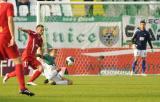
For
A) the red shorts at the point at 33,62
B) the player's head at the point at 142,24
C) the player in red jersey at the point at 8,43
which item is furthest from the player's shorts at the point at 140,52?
the player in red jersey at the point at 8,43

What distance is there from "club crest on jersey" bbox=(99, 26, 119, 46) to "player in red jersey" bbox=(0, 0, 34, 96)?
47.9ft

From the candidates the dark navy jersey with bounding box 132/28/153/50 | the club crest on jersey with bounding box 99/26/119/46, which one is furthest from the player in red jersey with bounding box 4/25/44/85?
the club crest on jersey with bounding box 99/26/119/46

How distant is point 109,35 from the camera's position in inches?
1128

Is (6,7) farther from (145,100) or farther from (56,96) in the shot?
(145,100)

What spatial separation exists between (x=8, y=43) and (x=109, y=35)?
49.7ft

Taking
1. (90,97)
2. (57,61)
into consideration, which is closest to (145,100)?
(90,97)

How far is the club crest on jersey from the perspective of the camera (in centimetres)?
2834

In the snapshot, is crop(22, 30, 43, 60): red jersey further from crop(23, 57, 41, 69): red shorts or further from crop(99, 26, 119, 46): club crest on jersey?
crop(99, 26, 119, 46): club crest on jersey

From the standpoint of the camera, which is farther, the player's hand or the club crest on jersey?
the club crest on jersey

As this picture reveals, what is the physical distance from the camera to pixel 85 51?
2689cm

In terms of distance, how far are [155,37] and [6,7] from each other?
15514 mm

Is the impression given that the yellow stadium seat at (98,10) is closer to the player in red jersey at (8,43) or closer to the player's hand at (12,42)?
the player in red jersey at (8,43)

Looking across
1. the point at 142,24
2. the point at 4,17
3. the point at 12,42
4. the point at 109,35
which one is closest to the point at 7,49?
the point at 12,42

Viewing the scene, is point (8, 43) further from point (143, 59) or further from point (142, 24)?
point (142, 24)
